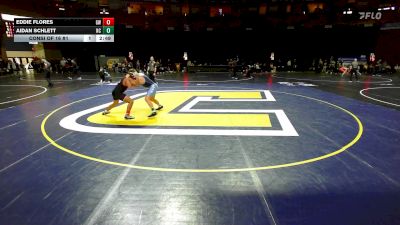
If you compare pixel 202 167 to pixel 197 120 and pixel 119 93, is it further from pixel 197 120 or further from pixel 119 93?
pixel 119 93

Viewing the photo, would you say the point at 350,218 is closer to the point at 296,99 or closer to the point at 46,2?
the point at 296,99

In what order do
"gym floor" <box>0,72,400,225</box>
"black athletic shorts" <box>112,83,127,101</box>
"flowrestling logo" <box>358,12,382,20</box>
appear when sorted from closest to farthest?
"gym floor" <box>0,72,400,225</box> < "black athletic shorts" <box>112,83,127,101</box> < "flowrestling logo" <box>358,12,382,20</box>

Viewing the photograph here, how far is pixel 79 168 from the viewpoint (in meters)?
4.85

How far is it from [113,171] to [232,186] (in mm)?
2098

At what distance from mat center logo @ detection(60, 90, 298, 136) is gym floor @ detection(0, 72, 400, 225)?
0.03 metres

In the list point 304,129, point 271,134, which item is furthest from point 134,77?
point 304,129

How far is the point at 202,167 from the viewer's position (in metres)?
4.88
